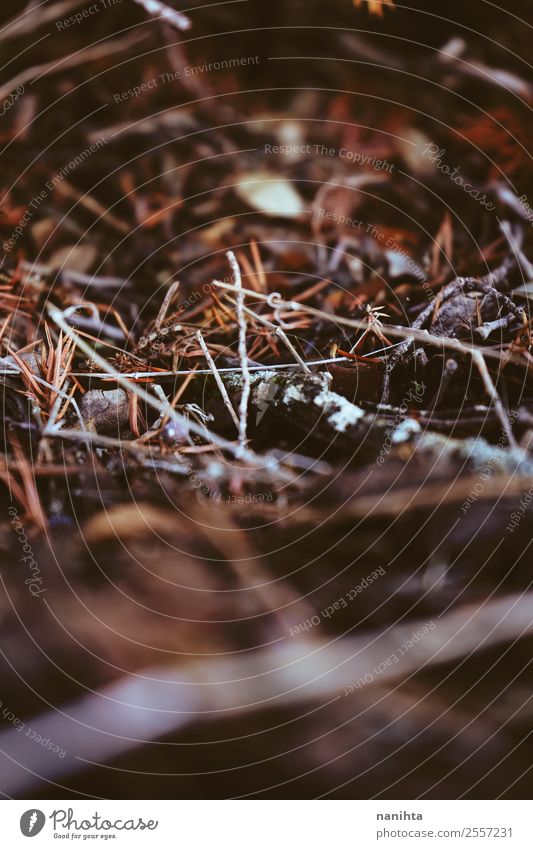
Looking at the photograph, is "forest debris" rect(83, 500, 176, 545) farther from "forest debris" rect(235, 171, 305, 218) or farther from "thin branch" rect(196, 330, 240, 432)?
"forest debris" rect(235, 171, 305, 218)

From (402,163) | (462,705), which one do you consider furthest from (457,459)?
(402,163)

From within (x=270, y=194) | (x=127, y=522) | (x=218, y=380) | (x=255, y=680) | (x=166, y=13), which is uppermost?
(x=166, y=13)

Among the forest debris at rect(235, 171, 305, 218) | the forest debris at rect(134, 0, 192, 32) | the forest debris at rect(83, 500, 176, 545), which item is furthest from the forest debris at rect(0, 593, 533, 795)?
the forest debris at rect(134, 0, 192, 32)

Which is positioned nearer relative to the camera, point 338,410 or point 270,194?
point 338,410

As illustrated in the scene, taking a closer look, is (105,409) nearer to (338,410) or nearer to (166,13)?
(338,410)

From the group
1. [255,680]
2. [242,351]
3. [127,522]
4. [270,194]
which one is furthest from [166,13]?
[255,680]

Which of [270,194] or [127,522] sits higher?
[270,194]

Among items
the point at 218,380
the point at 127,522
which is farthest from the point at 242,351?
the point at 127,522

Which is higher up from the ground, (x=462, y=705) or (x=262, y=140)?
(x=262, y=140)

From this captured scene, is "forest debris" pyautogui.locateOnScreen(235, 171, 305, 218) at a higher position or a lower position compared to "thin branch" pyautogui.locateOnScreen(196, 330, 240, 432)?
higher

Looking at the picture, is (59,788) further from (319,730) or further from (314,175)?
(314,175)

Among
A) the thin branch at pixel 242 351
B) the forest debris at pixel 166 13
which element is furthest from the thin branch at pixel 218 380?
the forest debris at pixel 166 13
